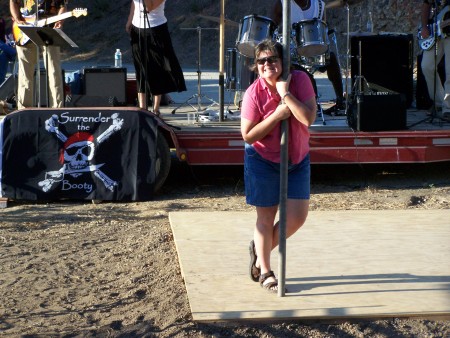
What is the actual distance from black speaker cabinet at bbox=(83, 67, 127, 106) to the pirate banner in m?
2.68

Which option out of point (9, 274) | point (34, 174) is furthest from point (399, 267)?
point (34, 174)

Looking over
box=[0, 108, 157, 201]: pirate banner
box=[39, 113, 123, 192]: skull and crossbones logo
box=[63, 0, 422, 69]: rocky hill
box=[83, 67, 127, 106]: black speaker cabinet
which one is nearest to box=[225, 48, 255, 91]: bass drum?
box=[83, 67, 127, 106]: black speaker cabinet

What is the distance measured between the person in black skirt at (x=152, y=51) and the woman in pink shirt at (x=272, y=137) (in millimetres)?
4022

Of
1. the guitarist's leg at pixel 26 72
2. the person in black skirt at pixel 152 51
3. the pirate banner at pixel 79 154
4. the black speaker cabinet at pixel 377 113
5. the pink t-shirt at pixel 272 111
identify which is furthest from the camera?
the guitarist's leg at pixel 26 72

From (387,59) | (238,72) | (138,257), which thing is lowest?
(138,257)

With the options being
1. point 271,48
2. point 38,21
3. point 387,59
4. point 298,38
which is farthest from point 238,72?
point 271,48

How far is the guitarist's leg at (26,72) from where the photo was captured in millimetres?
9805

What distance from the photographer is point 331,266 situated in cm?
575

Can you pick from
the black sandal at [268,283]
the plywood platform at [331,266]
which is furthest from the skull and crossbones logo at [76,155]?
the black sandal at [268,283]

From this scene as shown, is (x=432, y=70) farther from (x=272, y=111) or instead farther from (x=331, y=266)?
(x=272, y=111)

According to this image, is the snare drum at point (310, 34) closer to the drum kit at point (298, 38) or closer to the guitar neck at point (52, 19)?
the drum kit at point (298, 38)

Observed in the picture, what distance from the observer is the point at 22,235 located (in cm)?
A: 693

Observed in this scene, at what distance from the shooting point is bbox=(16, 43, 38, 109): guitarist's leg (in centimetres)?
980

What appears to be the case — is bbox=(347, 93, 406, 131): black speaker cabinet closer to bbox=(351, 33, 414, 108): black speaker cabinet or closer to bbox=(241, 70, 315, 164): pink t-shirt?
bbox=(351, 33, 414, 108): black speaker cabinet
